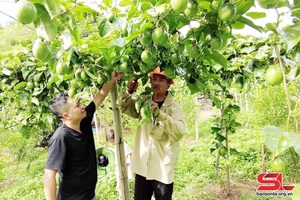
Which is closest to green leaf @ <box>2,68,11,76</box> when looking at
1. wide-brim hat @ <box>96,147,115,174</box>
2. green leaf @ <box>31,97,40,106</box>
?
green leaf @ <box>31,97,40,106</box>

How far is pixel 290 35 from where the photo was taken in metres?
0.48

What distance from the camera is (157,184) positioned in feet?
6.73

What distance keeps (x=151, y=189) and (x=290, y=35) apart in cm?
188

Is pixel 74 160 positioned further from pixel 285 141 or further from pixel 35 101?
pixel 285 141

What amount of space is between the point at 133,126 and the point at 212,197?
3029 millimetres

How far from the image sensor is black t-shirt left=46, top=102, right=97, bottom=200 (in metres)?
1.66

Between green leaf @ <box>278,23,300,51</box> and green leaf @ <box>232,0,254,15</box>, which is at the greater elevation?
green leaf @ <box>232,0,254,15</box>

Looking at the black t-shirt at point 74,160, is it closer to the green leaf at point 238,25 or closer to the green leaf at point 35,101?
the green leaf at point 35,101

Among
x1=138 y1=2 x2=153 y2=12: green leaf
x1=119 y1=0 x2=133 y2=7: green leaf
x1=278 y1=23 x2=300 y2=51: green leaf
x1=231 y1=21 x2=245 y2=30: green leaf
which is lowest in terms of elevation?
x1=278 y1=23 x2=300 y2=51: green leaf

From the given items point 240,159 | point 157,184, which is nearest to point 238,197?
point 240,159

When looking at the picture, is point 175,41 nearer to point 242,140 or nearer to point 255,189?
point 255,189

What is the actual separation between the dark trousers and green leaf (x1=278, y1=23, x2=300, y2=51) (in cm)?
171

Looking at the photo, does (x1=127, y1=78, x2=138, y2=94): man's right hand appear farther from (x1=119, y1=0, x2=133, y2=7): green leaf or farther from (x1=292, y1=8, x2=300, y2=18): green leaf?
(x1=292, y1=8, x2=300, y2=18): green leaf

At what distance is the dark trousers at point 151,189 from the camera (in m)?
2.02
